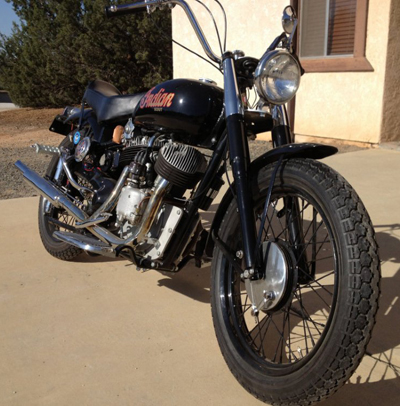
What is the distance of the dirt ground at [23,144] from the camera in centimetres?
611

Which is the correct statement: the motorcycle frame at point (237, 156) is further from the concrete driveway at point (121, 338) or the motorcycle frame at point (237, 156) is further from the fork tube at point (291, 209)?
the concrete driveway at point (121, 338)

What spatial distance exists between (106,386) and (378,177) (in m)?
4.37

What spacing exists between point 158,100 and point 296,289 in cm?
120

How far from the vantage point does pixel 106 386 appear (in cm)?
221

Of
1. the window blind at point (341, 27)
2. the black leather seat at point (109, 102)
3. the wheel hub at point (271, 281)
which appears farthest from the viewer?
the window blind at point (341, 27)

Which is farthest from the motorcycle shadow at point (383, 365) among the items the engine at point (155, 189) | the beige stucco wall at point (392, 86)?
the beige stucco wall at point (392, 86)

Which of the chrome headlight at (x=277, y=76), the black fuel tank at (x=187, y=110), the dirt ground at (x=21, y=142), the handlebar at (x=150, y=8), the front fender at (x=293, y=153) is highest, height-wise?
the handlebar at (x=150, y=8)

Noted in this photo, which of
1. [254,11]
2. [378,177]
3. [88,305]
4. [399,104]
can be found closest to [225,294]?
[88,305]

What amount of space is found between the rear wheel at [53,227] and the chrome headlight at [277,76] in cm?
190

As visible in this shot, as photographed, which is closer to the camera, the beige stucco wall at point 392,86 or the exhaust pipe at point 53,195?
the exhaust pipe at point 53,195

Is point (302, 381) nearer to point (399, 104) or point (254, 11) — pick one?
point (399, 104)

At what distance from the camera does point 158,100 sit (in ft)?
8.79

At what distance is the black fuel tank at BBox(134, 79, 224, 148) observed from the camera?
2539 mm

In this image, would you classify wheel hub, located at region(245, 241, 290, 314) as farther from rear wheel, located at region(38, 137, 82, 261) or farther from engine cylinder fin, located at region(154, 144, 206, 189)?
rear wheel, located at region(38, 137, 82, 261)
